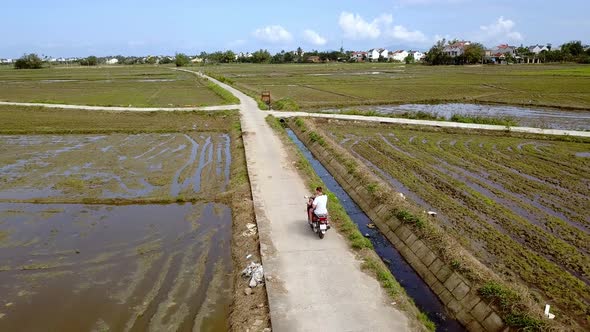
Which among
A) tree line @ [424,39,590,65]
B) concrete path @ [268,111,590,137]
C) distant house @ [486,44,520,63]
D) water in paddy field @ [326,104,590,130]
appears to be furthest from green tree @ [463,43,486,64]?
concrete path @ [268,111,590,137]

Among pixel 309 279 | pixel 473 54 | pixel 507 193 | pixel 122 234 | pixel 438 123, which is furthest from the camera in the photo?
pixel 473 54

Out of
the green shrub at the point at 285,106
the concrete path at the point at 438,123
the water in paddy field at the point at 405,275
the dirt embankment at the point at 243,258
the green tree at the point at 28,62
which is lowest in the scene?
the water in paddy field at the point at 405,275

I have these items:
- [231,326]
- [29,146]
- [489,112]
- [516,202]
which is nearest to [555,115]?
[489,112]

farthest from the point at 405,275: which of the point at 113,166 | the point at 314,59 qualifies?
the point at 314,59

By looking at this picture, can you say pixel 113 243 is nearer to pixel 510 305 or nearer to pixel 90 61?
pixel 510 305

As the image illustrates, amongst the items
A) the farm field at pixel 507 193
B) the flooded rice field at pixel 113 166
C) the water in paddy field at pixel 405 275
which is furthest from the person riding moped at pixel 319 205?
the flooded rice field at pixel 113 166

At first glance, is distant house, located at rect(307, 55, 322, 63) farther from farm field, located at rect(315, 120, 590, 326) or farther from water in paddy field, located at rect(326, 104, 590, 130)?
farm field, located at rect(315, 120, 590, 326)

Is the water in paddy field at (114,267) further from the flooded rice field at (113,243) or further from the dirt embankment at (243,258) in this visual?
the dirt embankment at (243,258)
